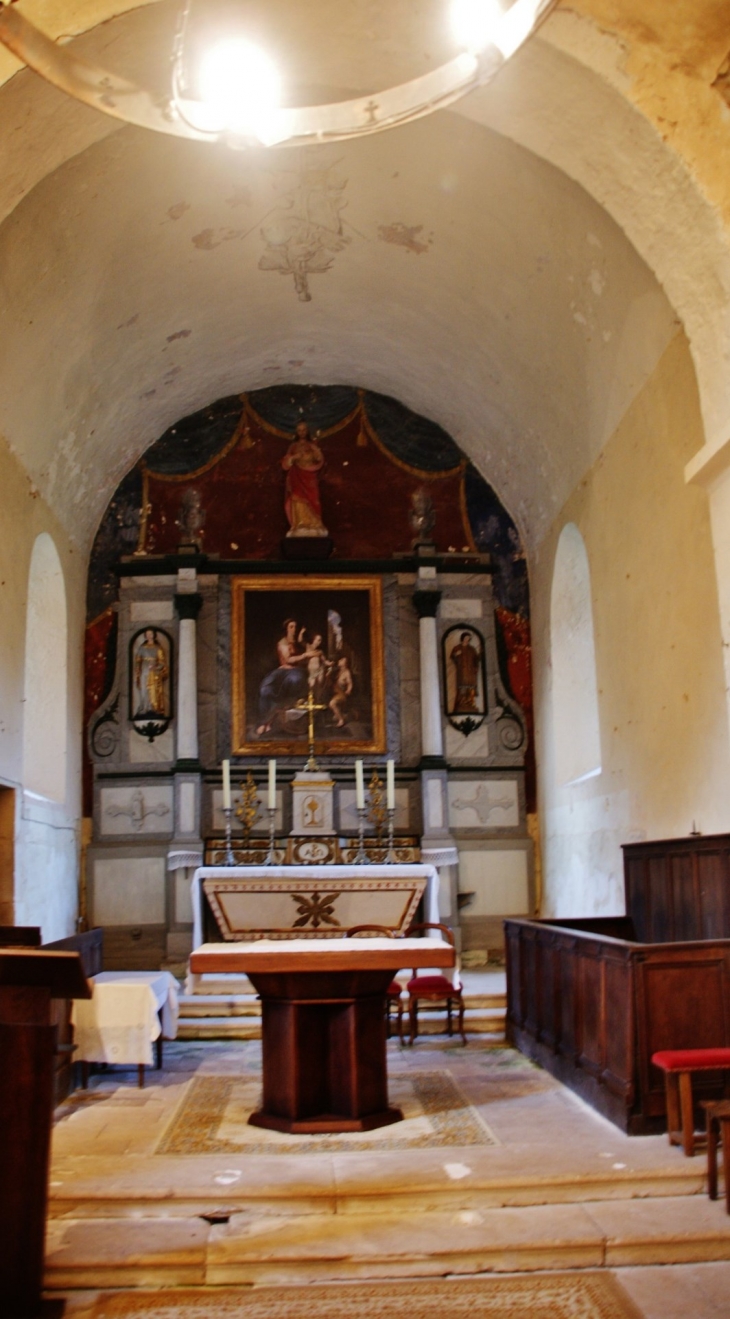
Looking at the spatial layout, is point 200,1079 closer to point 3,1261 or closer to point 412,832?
point 3,1261

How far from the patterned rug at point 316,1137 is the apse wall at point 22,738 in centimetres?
A: 315

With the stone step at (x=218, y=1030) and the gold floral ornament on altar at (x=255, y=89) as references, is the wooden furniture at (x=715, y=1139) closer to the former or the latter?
the gold floral ornament on altar at (x=255, y=89)

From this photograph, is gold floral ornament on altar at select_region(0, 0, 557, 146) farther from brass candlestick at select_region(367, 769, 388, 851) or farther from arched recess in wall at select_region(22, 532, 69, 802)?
brass candlestick at select_region(367, 769, 388, 851)

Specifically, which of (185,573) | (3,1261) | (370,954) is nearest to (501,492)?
(185,573)

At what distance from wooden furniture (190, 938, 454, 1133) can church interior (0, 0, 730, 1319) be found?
0.03 metres

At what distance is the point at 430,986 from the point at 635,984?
2.23 meters

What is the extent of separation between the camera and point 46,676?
1077 cm

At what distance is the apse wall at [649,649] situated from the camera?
710 centimetres

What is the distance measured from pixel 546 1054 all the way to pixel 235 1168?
2746 mm

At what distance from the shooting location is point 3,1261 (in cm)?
363

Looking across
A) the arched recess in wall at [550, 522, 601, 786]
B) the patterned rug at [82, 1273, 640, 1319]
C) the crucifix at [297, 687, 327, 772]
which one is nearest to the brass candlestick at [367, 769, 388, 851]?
the crucifix at [297, 687, 327, 772]

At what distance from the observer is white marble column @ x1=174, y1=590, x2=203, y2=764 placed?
37.2ft

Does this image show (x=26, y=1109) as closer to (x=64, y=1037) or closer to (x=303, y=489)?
(x=64, y=1037)

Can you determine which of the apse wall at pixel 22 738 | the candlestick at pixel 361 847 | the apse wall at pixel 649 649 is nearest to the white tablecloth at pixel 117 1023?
the apse wall at pixel 22 738
